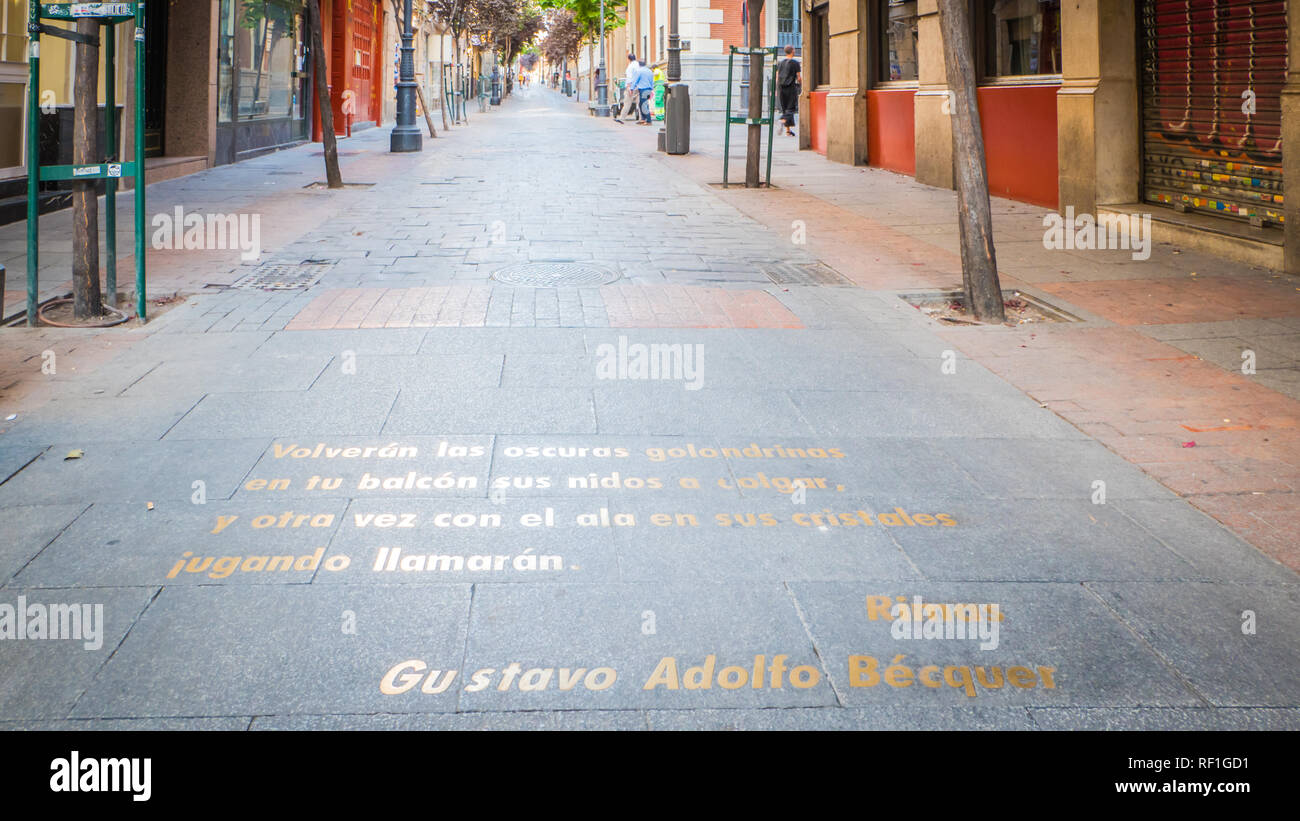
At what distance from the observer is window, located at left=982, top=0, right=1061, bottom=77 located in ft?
45.7

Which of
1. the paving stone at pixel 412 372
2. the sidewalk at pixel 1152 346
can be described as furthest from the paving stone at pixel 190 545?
the sidewalk at pixel 1152 346

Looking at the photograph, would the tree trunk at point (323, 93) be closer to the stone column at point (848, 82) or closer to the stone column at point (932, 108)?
the stone column at point (932, 108)

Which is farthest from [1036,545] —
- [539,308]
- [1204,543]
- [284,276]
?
[284,276]

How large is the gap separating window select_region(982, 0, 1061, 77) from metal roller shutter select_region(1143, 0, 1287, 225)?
2016 mm

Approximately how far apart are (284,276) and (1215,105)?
8511 mm

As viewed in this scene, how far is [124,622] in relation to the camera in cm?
343

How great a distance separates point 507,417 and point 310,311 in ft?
9.66

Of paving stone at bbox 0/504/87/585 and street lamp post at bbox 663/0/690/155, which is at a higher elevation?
street lamp post at bbox 663/0/690/155

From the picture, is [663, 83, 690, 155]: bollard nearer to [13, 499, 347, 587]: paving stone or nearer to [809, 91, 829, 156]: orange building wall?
[809, 91, 829, 156]: orange building wall

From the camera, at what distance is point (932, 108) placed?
16875 millimetres

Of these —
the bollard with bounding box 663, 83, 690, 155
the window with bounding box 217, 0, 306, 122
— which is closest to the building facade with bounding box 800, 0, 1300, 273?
the bollard with bounding box 663, 83, 690, 155
